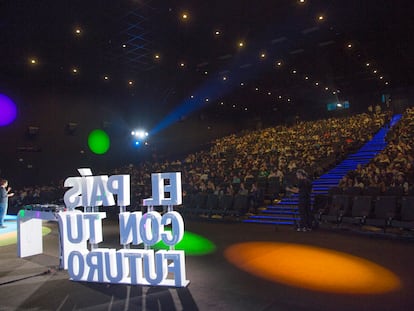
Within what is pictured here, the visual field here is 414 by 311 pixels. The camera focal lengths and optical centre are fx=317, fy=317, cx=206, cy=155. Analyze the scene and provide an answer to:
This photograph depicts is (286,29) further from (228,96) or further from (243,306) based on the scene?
(228,96)

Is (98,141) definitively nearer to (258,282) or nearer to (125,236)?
(125,236)

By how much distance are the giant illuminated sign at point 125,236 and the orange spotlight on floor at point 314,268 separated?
4.46ft

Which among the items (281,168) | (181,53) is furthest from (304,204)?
(181,53)

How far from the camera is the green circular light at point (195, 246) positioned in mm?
6086

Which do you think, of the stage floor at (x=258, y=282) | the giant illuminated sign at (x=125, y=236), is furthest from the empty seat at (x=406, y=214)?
the giant illuminated sign at (x=125, y=236)

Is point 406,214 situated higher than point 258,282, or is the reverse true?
point 406,214

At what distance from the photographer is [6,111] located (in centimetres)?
1494

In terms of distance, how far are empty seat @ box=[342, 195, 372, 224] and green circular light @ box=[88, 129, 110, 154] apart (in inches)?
575

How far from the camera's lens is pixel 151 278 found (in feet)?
13.8

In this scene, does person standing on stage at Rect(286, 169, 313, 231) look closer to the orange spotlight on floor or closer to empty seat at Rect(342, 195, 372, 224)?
empty seat at Rect(342, 195, 372, 224)

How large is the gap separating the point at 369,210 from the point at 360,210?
0.63 feet

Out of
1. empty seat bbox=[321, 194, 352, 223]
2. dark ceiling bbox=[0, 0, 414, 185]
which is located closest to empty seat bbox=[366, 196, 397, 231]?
empty seat bbox=[321, 194, 352, 223]

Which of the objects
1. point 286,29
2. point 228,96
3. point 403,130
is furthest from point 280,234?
point 228,96

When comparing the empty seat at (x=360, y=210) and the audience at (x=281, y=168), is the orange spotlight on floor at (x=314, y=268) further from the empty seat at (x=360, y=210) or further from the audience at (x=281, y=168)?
the audience at (x=281, y=168)
